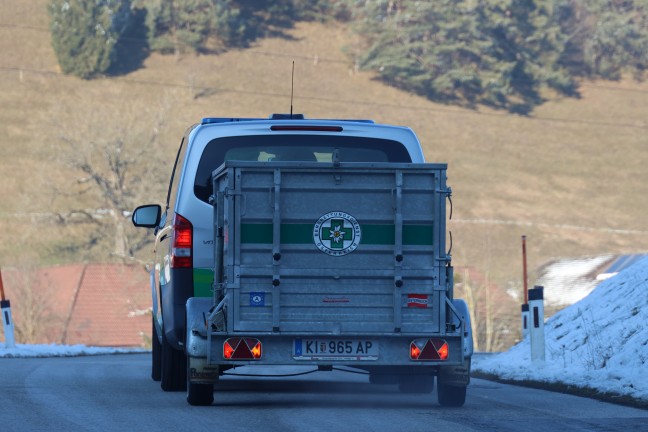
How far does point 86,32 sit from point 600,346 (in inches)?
3764

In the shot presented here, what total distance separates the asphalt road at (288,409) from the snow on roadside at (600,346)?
54 centimetres

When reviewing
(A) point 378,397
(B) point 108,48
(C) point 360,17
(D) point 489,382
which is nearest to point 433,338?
(A) point 378,397

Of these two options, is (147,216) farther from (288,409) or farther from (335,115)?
(335,115)

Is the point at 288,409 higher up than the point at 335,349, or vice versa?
the point at 335,349

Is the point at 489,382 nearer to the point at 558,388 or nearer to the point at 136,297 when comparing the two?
the point at 558,388

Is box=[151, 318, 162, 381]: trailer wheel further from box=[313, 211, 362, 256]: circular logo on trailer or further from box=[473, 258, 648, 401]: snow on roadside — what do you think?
box=[313, 211, 362, 256]: circular logo on trailer

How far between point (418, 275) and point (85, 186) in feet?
227

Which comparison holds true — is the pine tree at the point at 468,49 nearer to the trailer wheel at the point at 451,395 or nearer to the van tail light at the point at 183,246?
the trailer wheel at the point at 451,395

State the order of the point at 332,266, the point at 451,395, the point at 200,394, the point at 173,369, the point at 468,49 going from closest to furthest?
the point at 332,266 → the point at 200,394 → the point at 451,395 → the point at 173,369 → the point at 468,49

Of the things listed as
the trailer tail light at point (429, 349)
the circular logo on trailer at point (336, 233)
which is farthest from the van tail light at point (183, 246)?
the trailer tail light at point (429, 349)

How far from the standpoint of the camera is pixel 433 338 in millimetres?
10352

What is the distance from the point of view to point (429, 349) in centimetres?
1034

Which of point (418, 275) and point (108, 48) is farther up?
point (108, 48)

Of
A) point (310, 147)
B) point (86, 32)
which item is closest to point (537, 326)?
point (310, 147)
